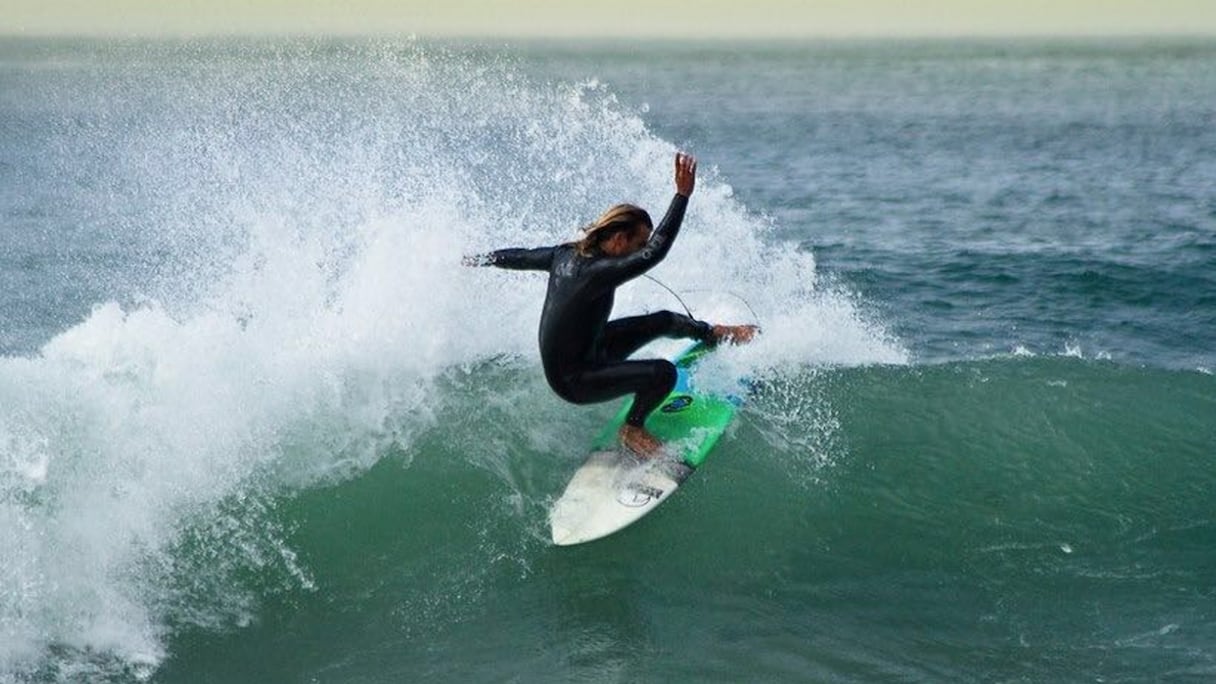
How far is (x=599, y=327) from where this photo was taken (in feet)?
27.7

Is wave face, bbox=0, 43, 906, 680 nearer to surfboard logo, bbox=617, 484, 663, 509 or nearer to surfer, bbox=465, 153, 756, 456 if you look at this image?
surfboard logo, bbox=617, 484, 663, 509

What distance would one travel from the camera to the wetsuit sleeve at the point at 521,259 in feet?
28.0

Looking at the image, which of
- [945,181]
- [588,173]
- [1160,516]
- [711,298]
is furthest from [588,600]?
[945,181]

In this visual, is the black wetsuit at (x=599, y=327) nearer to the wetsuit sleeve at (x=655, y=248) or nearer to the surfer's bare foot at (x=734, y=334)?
the wetsuit sleeve at (x=655, y=248)

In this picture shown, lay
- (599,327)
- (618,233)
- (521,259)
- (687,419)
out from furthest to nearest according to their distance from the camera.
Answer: (687,419) < (521,259) < (599,327) < (618,233)

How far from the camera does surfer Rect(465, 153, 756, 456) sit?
7.93 metres

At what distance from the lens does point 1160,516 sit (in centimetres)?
937

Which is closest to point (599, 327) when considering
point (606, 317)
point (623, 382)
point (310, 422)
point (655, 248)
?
point (606, 317)

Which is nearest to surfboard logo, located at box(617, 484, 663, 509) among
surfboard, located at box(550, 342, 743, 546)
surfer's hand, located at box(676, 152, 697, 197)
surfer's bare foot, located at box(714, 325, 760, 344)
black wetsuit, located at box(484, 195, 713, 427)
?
surfboard, located at box(550, 342, 743, 546)

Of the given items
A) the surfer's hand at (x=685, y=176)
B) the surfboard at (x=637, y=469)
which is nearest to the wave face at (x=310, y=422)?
the surfboard at (x=637, y=469)

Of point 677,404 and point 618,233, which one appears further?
point 677,404

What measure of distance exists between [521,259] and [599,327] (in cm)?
71

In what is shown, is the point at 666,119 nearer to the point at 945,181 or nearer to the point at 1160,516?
the point at 945,181

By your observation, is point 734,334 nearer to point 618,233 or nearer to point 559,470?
point 559,470
